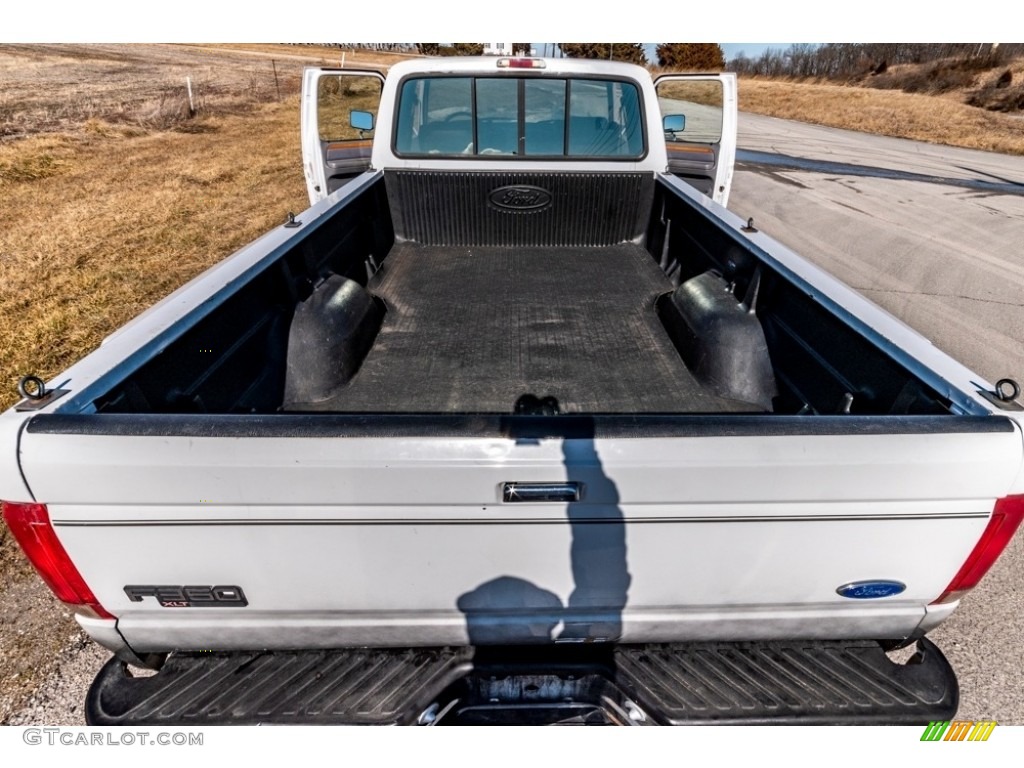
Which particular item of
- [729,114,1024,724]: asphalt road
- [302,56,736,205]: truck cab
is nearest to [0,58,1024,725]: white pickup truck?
[729,114,1024,724]: asphalt road

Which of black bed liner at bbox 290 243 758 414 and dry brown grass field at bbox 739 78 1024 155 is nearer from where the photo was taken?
black bed liner at bbox 290 243 758 414

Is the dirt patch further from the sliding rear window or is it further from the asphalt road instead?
the asphalt road

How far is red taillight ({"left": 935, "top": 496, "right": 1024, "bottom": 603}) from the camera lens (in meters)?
1.50

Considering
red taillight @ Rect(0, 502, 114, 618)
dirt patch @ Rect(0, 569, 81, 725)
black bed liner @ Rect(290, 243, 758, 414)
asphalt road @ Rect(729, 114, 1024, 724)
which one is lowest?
dirt patch @ Rect(0, 569, 81, 725)

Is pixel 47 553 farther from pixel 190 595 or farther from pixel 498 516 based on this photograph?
pixel 498 516

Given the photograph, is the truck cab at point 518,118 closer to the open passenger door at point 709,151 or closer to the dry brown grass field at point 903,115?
the open passenger door at point 709,151

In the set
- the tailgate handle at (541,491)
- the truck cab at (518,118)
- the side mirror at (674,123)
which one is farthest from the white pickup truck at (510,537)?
the side mirror at (674,123)

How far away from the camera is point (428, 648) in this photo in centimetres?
175

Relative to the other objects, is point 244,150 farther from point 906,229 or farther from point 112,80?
point 112,80

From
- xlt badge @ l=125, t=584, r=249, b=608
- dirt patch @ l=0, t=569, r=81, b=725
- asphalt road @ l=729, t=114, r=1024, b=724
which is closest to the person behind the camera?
xlt badge @ l=125, t=584, r=249, b=608

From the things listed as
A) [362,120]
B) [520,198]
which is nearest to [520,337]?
[520,198]

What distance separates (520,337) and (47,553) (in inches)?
91.9

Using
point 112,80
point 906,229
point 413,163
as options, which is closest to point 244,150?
point 413,163

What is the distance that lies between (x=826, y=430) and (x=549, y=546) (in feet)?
2.35
